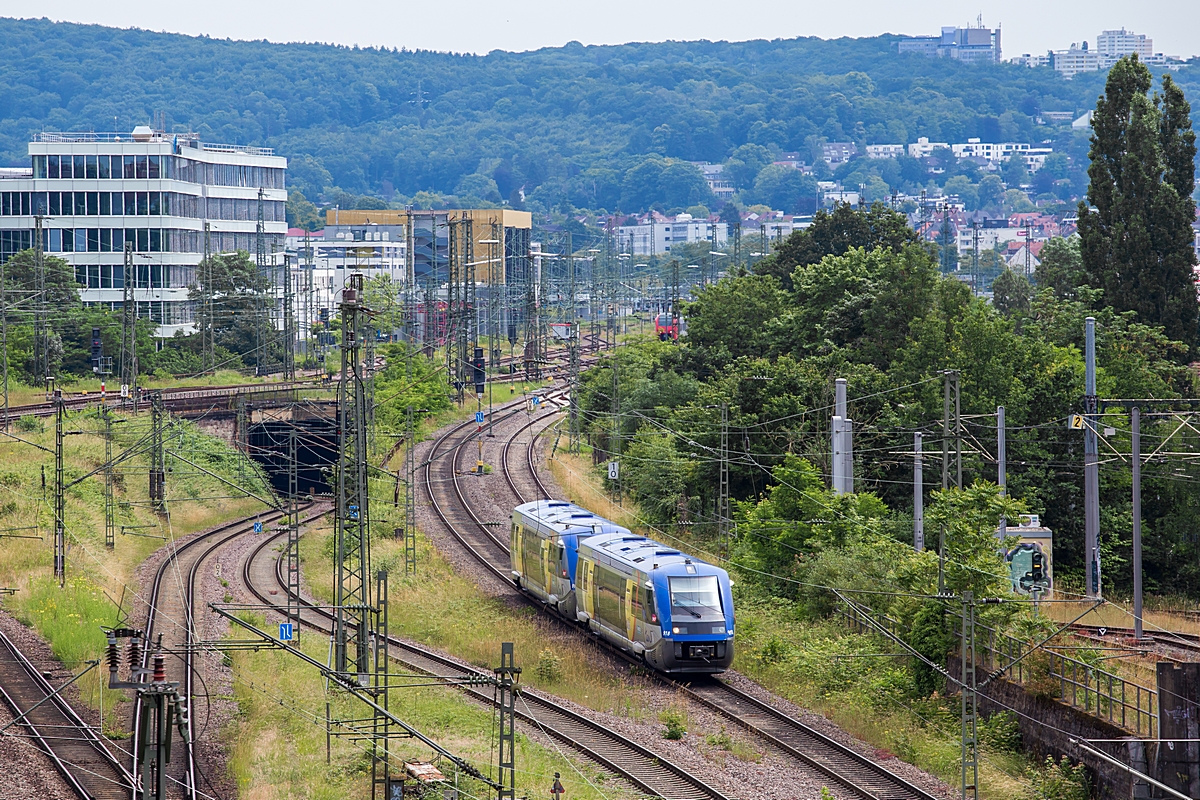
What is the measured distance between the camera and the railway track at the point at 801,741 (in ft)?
77.2

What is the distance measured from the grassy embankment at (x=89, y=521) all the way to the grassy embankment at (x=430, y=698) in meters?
3.39

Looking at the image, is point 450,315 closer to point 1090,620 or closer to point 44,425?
point 44,425

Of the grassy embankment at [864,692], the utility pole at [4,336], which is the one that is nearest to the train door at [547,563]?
the grassy embankment at [864,692]

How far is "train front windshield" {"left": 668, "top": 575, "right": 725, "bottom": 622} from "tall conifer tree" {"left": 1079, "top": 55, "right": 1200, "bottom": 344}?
32232 mm

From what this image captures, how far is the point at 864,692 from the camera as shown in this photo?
29.9 m

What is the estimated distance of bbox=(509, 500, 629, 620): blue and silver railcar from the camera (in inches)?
1419

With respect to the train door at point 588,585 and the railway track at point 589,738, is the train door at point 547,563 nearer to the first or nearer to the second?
the train door at point 588,585

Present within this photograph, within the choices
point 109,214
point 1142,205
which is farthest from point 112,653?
point 109,214

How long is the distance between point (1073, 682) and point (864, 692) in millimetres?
5407

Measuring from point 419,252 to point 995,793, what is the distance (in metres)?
132

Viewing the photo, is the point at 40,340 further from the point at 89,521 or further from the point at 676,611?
the point at 676,611

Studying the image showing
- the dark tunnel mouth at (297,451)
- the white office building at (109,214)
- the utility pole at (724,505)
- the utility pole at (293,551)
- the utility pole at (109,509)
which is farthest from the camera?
the white office building at (109,214)

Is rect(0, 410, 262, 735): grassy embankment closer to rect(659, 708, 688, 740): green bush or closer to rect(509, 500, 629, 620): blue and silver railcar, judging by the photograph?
rect(659, 708, 688, 740): green bush

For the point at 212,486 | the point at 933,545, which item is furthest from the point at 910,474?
the point at 212,486
